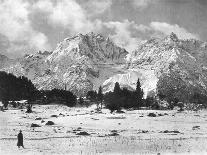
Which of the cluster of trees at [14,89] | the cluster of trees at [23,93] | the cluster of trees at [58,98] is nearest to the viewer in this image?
the cluster of trees at [14,89]

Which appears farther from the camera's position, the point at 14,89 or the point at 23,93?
Answer: the point at 23,93

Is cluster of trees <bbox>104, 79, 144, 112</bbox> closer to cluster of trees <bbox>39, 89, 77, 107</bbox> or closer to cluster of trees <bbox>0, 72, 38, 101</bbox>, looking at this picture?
cluster of trees <bbox>39, 89, 77, 107</bbox>

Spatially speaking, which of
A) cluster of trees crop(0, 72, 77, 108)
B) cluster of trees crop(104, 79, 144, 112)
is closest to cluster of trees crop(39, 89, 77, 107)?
cluster of trees crop(0, 72, 77, 108)

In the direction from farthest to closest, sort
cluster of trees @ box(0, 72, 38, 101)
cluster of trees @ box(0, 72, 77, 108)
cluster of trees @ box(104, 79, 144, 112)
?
cluster of trees @ box(0, 72, 77, 108)
cluster of trees @ box(0, 72, 38, 101)
cluster of trees @ box(104, 79, 144, 112)

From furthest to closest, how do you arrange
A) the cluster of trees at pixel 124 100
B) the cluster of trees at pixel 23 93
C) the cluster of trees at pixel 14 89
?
the cluster of trees at pixel 23 93, the cluster of trees at pixel 14 89, the cluster of trees at pixel 124 100

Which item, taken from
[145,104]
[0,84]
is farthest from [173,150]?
[145,104]

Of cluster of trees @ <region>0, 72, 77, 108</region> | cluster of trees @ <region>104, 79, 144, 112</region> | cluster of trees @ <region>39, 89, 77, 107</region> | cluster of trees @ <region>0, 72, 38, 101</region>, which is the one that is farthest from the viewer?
cluster of trees @ <region>39, 89, 77, 107</region>

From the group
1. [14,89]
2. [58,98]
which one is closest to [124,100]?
[58,98]

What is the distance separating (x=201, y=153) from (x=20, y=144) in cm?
1882

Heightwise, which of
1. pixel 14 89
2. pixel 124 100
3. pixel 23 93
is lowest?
pixel 124 100

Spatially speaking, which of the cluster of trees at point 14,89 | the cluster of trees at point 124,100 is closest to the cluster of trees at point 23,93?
the cluster of trees at point 14,89

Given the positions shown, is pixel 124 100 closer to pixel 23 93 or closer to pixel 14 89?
pixel 23 93

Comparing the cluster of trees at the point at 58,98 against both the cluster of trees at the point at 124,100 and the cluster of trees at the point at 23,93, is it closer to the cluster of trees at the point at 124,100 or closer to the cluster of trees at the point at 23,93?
the cluster of trees at the point at 23,93

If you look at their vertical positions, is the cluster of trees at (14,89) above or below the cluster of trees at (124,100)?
above
